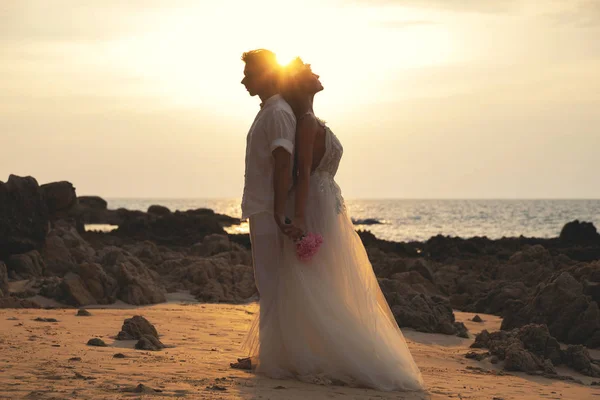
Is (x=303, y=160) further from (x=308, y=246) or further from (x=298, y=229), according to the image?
(x=308, y=246)

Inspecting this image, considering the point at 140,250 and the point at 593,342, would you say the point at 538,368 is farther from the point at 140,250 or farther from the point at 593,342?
the point at 140,250

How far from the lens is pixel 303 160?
5941 mm

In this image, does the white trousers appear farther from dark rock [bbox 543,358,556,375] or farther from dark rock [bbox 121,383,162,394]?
dark rock [bbox 543,358,556,375]

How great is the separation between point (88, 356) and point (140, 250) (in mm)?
11018

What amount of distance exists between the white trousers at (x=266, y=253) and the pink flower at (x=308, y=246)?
0.22 m

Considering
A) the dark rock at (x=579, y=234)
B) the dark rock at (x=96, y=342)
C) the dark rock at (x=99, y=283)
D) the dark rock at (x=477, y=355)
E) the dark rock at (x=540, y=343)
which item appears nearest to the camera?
the dark rock at (x=96, y=342)

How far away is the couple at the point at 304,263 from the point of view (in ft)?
18.9

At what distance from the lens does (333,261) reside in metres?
6.12

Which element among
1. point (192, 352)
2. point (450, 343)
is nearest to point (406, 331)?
point (450, 343)

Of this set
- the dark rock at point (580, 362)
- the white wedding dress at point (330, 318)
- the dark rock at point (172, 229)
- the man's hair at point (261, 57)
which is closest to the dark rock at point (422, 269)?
the dark rock at point (580, 362)

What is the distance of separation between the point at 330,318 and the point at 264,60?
79.0 inches

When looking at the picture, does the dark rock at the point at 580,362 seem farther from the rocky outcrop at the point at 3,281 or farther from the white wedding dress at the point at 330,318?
the rocky outcrop at the point at 3,281

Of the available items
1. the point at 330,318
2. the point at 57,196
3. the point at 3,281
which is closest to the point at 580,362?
the point at 330,318

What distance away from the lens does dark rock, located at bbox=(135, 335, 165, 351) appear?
22.2ft
